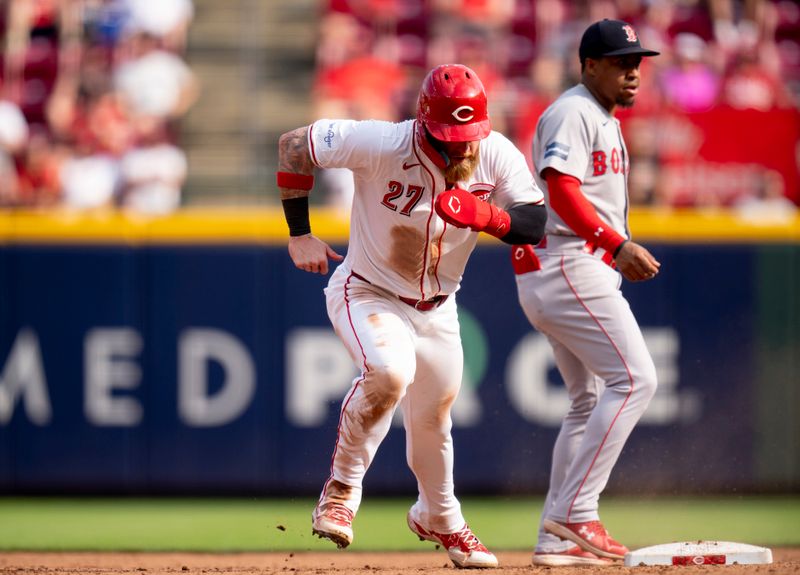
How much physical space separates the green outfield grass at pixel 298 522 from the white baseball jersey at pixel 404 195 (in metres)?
1.91

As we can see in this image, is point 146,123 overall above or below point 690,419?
above

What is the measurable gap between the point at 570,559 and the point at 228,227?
333 cm

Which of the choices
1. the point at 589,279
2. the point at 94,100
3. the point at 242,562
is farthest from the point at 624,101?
the point at 94,100

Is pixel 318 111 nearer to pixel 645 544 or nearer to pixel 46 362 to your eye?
pixel 46 362

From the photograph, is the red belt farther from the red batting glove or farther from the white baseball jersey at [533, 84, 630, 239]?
the white baseball jersey at [533, 84, 630, 239]

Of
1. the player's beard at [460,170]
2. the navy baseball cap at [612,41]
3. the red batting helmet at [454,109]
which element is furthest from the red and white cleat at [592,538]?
the navy baseball cap at [612,41]

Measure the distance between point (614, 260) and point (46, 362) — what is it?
13.1 ft

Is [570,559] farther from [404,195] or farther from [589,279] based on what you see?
[404,195]

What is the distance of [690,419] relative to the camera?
23.3 ft

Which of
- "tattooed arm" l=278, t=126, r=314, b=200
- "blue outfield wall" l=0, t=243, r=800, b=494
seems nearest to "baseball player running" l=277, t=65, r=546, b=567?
"tattooed arm" l=278, t=126, r=314, b=200

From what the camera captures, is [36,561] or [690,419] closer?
[36,561]

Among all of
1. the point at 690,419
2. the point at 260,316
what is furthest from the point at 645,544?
the point at 260,316

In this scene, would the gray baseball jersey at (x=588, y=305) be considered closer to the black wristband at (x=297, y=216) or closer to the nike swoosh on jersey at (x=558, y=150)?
the nike swoosh on jersey at (x=558, y=150)

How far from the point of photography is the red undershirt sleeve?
447cm
